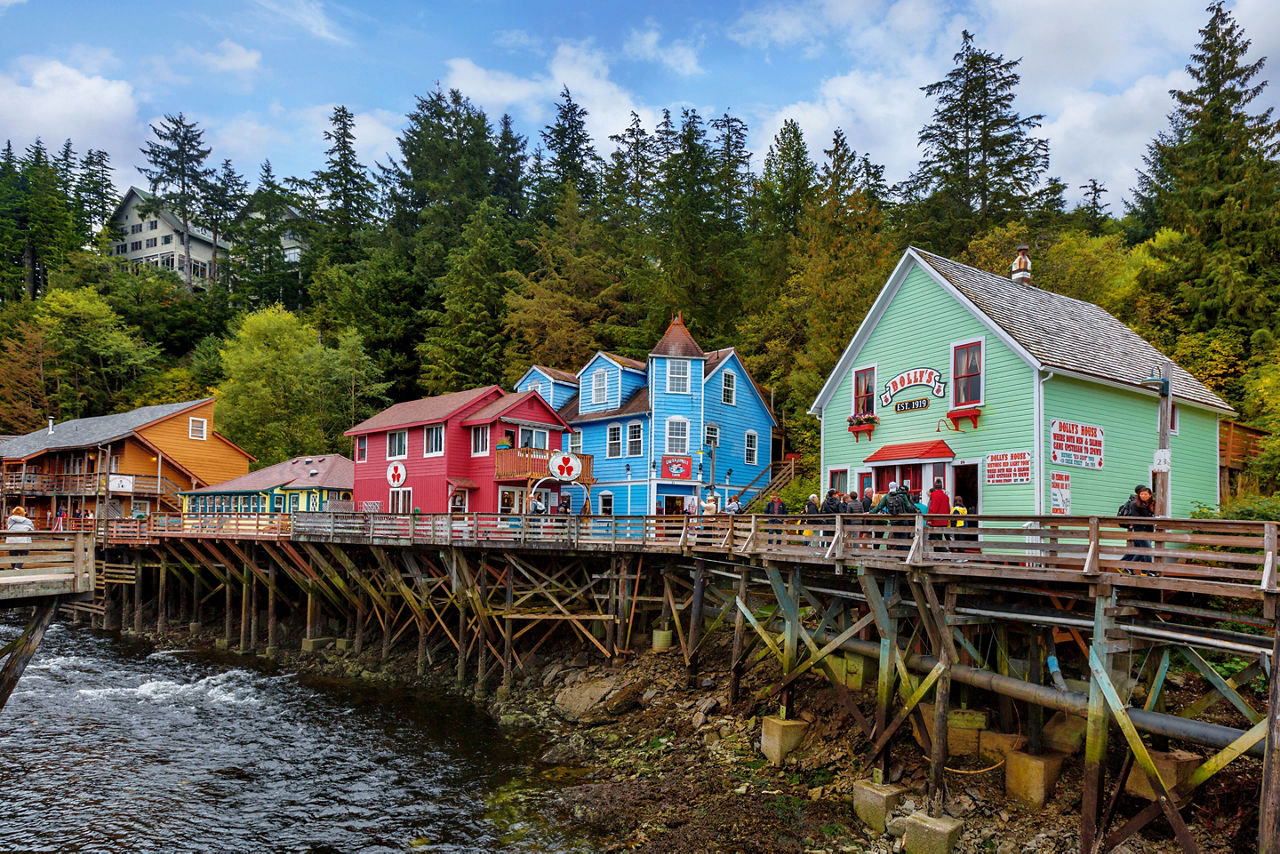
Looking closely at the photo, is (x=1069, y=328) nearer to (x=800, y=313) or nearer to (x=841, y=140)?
(x=800, y=313)

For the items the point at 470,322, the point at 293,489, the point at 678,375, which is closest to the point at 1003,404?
the point at 678,375

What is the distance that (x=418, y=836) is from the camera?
13305 millimetres

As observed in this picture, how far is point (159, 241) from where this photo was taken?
257 ft

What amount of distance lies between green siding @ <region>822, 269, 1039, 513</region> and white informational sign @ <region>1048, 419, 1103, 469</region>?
1.90 feet

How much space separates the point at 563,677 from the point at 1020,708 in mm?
11447

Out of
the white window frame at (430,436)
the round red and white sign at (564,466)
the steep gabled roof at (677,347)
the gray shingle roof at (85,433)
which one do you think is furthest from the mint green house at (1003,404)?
the gray shingle roof at (85,433)

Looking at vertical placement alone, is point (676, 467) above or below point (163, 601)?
above

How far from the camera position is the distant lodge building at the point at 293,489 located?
3544 centimetres

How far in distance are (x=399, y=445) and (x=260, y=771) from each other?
18049 mm

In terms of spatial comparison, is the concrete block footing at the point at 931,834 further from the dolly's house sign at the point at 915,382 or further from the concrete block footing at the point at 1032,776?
the dolly's house sign at the point at 915,382

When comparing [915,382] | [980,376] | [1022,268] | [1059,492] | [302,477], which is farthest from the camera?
[302,477]

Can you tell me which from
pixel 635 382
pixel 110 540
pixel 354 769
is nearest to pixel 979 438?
pixel 354 769

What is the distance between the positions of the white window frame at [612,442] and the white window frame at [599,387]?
1.27 meters

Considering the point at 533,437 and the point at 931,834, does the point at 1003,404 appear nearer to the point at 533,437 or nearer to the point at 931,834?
the point at 931,834
